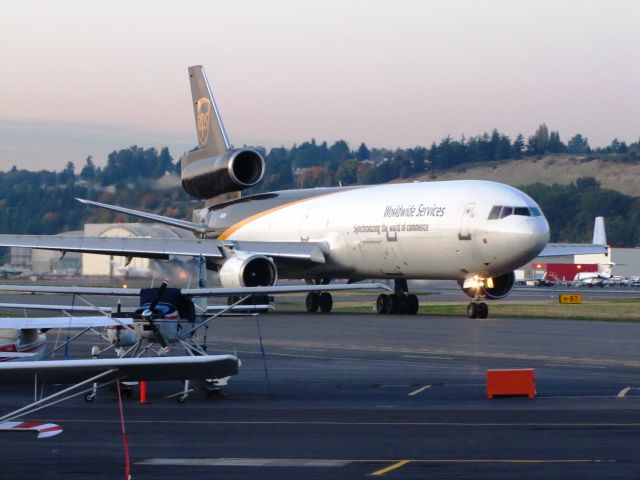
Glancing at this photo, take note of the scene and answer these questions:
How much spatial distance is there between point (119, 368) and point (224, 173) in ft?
129

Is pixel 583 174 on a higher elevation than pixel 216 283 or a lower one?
higher

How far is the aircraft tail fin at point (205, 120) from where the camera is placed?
5156 centimetres

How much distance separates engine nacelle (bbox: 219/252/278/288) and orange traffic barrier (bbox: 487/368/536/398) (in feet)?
70.4

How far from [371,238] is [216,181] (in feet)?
33.3

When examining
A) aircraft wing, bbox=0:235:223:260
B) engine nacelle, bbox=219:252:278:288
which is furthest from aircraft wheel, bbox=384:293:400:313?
aircraft wing, bbox=0:235:223:260

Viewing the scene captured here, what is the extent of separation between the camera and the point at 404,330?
115 feet

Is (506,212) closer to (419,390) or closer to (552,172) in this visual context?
(419,390)

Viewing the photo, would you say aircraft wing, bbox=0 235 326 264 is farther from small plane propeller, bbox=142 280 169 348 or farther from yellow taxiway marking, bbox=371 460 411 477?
yellow taxiway marking, bbox=371 460 411 477

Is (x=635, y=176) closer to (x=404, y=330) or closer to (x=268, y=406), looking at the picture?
(x=404, y=330)

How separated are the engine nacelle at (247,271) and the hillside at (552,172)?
122647mm

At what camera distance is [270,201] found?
4972 centimetres

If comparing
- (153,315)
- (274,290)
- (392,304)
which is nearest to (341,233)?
(392,304)

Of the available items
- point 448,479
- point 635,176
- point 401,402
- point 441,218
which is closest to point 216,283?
point 441,218

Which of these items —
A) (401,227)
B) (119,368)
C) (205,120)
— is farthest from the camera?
(205,120)
